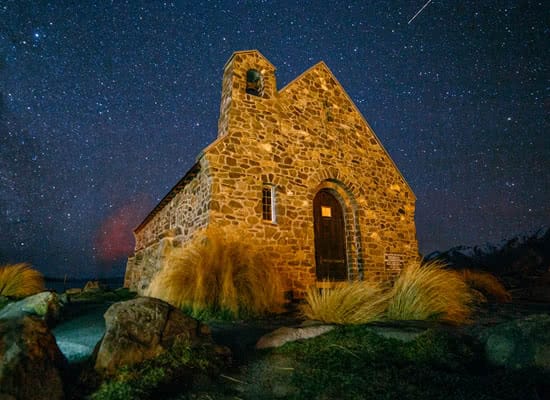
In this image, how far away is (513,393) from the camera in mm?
2365

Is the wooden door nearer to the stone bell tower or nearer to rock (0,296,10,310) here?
the stone bell tower

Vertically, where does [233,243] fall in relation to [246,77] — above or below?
below

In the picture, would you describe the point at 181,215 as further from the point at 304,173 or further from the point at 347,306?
the point at 347,306

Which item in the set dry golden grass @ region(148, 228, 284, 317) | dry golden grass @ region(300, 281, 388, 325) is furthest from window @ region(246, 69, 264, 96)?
dry golden grass @ region(300, 281, 388, 325)

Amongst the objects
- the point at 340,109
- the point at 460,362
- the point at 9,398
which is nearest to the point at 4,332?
the point at 9,398

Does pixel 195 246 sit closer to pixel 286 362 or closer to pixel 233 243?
pixel 233 243

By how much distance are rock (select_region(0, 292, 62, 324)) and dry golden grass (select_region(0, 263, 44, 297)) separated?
8.82ft

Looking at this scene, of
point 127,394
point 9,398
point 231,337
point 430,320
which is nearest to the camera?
point 9,398

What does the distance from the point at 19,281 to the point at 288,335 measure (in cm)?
772

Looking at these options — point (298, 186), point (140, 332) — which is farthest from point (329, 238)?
point (140, 332)

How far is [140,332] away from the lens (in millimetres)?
2980

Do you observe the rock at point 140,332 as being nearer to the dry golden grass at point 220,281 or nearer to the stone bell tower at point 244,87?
the dry golden grass at point 220,281

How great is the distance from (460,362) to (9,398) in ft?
13.1

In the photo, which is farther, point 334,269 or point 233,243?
point 334,269
